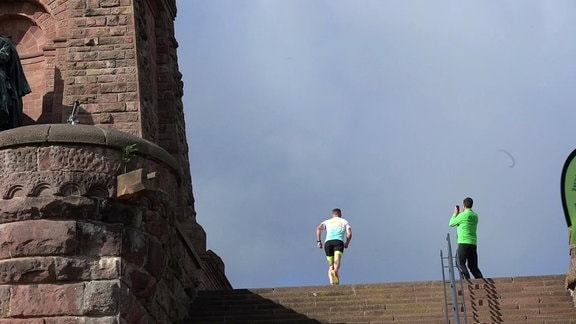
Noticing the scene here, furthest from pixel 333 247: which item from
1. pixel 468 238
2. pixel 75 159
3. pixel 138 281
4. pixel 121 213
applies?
pixel 75 159

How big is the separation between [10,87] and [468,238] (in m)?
7.02

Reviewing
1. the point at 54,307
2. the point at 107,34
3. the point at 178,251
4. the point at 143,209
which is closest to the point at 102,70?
the point at 107,34

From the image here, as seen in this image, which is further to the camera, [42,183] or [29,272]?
[42,183]

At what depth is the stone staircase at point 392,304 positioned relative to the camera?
51.2 feet

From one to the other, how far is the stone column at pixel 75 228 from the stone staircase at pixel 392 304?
252 centimetres

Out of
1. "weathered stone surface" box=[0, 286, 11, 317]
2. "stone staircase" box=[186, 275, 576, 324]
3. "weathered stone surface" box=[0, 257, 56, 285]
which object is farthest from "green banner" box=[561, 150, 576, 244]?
"weathered stone surface" box=[0, 286, 11, 317]

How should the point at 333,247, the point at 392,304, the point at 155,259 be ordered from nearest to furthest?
the point at 155,259 → the point at 392,304 → the point at 333,247

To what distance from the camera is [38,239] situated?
13125mm

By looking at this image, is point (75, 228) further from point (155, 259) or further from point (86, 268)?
point (155, 259)

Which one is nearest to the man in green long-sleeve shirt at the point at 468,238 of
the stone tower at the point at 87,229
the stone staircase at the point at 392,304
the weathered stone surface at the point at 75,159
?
the stone staircase at the point at 392,304

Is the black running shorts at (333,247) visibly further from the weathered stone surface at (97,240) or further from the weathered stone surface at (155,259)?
the weathered stone surface at (97,240)

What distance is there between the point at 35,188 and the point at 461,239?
7.23 meters

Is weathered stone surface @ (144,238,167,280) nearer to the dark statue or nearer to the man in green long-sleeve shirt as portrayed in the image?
the dark statue

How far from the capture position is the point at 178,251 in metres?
16.2
